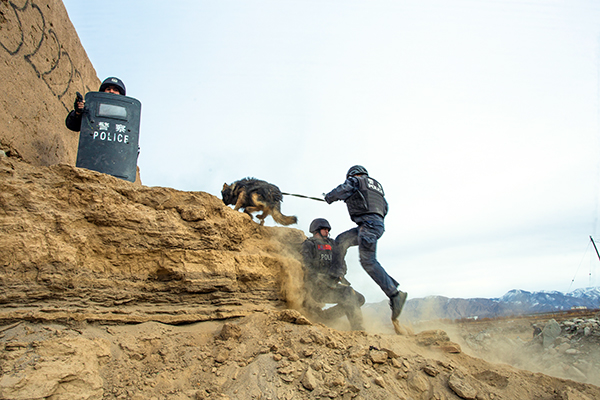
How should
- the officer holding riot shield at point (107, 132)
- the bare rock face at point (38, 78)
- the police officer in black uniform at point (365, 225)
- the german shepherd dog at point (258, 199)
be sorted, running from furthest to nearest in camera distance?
the german shepherd dog at point (258, 199) < the police officer in black uniform at point (365, 225) < the officer holding riot shield at point (107, 132) < the bare rock face at point (38, 78)

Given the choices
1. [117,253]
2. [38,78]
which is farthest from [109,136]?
[117,253]

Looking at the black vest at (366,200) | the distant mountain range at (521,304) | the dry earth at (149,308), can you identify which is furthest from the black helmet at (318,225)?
the distant mountain range at (521,304)

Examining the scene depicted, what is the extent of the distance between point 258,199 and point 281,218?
0.53m

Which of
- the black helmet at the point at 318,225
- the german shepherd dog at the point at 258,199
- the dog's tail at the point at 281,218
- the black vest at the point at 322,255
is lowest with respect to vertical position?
the black vest at the point at 322,255

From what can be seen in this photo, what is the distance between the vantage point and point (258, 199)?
6.29 meters

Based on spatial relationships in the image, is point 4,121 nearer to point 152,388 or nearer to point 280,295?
point 152,388

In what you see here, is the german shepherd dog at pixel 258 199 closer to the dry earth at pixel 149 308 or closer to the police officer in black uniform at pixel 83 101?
the dry earth at pixel 149 308

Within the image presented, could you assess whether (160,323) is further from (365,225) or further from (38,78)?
(38,78)

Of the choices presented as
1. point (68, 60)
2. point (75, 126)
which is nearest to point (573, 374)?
point (75, 126)

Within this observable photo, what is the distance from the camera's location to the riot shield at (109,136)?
446 cm

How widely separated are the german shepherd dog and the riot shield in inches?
79.8

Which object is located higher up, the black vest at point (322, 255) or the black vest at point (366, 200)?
the black vest at point (366, 200)

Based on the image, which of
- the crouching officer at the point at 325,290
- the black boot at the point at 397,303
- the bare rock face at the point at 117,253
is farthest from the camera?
the crouching officer at the point at 325,290

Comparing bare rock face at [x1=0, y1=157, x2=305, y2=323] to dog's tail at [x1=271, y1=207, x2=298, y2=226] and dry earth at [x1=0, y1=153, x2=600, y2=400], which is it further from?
dog's tail at [x1=271, y1=207, x2=298, y2=226]
